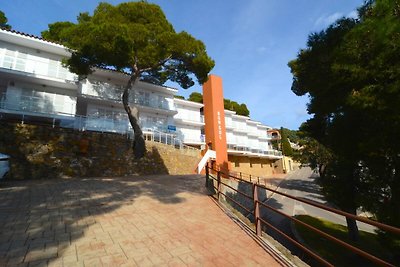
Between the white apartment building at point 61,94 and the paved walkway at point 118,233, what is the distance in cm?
1128

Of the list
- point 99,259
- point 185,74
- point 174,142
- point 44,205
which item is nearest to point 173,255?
point 99,259

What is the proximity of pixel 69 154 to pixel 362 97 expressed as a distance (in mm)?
14738

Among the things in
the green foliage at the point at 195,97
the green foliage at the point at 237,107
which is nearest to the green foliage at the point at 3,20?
the green foliage at the point at 195,97

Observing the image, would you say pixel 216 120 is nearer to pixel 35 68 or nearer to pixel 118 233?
pixel 35 68

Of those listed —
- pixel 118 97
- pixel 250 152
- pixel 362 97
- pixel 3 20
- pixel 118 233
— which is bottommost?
pixel 118 233

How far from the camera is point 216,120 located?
27438 mm

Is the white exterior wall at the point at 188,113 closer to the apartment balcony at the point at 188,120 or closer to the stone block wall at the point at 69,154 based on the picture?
the apartment balcony at the point at 188,120

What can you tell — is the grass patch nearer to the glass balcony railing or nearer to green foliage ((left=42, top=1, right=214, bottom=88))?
green foliage ((left=42, top=1, right=214, bottom=88))

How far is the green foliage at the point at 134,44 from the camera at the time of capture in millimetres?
14523

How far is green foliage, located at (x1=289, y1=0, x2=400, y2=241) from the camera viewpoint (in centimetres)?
727

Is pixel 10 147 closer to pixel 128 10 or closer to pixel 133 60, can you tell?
pixel 133 60

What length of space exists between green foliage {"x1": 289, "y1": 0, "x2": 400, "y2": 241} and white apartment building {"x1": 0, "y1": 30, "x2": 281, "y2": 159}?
46.1 ft

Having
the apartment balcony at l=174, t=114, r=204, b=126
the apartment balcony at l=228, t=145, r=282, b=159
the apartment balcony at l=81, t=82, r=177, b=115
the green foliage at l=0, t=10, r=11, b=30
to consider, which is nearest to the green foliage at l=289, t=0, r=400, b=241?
the apartment balcony at l=81, t=82, r=177, b=115

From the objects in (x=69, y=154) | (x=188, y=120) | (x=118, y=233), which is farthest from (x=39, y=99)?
(x=188, y=120)
